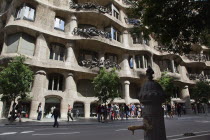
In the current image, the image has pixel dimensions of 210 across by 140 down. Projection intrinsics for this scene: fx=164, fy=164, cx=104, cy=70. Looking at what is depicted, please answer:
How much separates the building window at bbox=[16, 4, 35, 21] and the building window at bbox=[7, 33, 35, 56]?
236 cm

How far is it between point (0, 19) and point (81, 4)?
1193 centimetres

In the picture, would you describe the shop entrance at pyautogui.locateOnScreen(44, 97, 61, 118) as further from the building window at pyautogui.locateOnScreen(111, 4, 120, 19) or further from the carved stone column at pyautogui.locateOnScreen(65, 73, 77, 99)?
the building window at pyautogui.locateOnScreen(111, 4, 120, 19)

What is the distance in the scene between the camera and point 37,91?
1838 centimetres

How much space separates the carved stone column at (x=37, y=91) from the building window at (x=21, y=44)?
3.06 metres

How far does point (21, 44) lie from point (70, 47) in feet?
19.4

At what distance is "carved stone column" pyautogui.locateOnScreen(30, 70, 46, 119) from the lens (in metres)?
17.8

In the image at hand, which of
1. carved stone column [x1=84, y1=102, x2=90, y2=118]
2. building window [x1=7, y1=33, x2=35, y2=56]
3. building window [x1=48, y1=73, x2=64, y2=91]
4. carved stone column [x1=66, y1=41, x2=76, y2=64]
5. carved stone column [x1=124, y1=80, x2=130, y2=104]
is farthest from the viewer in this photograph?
carved stone column [x1=124, y1=80, x2=130, y2=104]

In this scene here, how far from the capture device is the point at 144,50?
26.5 m

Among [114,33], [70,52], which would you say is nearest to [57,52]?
[70,52]

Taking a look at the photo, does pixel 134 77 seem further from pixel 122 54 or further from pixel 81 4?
pixel 81 4

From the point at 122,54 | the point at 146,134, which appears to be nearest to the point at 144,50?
the point at 122,54

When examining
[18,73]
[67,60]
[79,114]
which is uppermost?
[67,60]

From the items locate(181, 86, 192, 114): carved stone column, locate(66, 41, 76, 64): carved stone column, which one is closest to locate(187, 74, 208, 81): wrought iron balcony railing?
locate(181, 86, 192, 114): carved stone column

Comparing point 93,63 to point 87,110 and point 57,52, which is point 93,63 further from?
point 87,110
